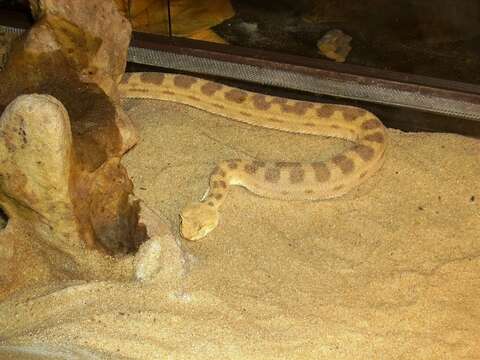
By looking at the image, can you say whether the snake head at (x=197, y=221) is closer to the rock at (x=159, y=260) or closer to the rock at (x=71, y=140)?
the rock at (x=159, y=260)

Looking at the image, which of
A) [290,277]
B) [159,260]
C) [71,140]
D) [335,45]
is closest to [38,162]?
[71,140]

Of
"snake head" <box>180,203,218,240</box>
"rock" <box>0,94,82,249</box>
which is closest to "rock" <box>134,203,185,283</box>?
"snake head" <box>180,203,218,240</box>

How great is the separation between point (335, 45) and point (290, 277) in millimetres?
3252

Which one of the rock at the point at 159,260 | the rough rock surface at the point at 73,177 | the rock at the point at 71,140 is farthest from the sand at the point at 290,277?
the rock at the point at 71,140

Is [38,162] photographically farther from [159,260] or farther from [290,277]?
[290,277]

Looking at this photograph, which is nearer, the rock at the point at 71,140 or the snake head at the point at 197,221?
the rock at the point at 71,140

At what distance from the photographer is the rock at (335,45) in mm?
6160

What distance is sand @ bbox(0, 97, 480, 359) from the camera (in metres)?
3.45

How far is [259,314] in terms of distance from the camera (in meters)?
3.71

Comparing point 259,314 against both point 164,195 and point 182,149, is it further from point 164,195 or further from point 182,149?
point 182,149

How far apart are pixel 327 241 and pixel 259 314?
1.05m

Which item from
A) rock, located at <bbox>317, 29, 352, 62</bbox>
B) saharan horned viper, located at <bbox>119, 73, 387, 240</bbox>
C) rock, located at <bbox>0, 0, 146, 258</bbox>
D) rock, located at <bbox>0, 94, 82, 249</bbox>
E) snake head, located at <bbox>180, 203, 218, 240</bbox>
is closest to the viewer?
rock, located at <bbox>0, 94, 82, 249</bbox>

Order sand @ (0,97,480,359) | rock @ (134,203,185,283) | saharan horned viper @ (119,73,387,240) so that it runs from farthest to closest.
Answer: saharan horned viper @ (119,73,387,240) → rock @ (134,203,185,283) → sand @ (0,97,480,359)

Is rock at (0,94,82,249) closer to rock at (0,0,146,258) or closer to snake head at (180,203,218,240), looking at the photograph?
rock at (0,0,146,258)
